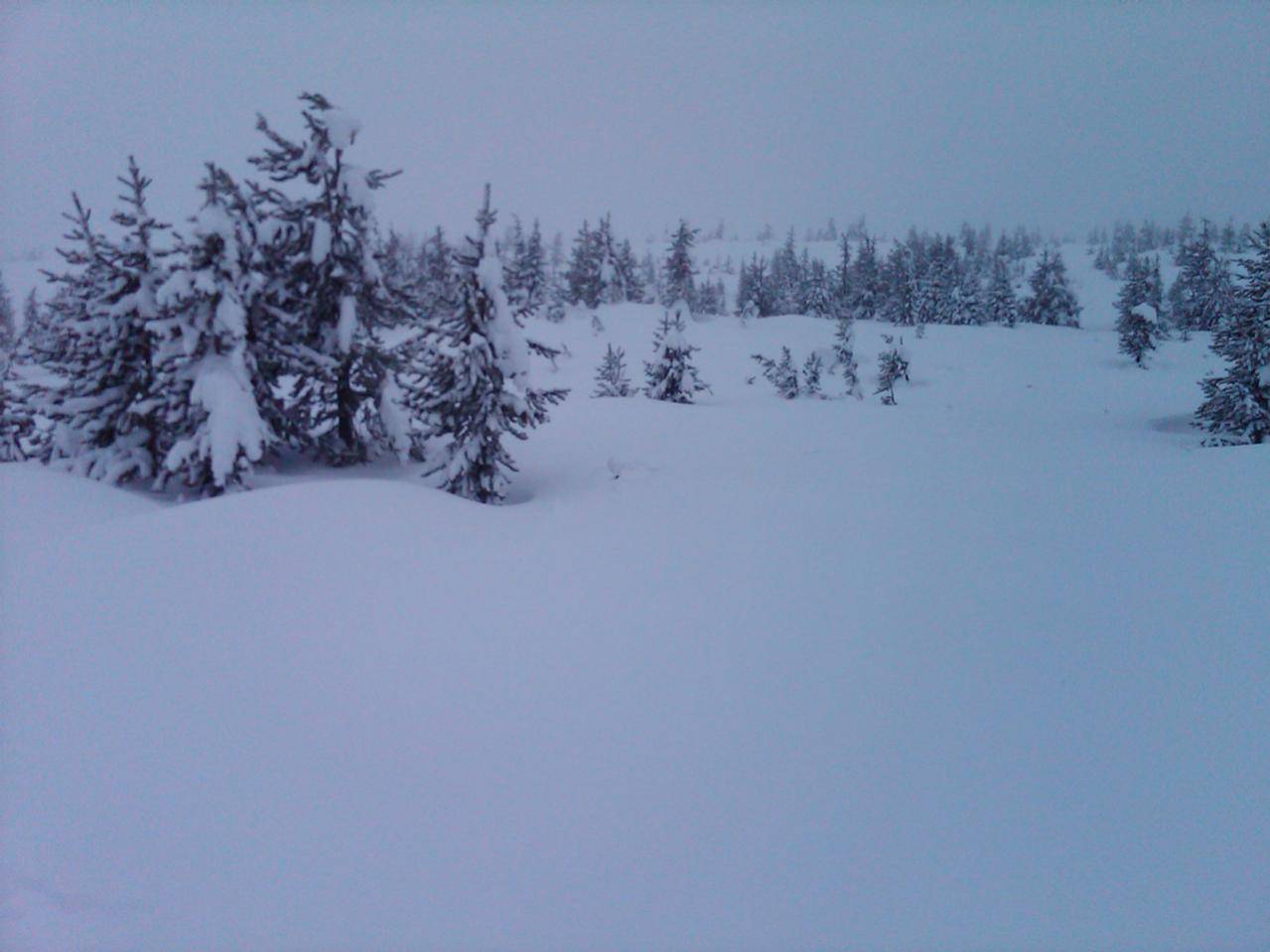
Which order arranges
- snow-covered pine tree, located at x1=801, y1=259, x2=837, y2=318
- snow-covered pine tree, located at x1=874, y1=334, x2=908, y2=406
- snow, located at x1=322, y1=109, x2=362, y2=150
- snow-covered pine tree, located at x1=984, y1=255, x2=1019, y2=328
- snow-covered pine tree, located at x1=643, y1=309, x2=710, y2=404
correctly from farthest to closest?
snow-covered pine tree, located at x1=801, y1=259, x2=837, y2=318
snow-covered pine tree, located at x1=984, y1=255, x2=1019, y2=328
snow-covered pine tree, located at x1=874, y1=334, x2=908, y2=406
snow-covered pine tree, located at x1=643, y1=309, x2=710, y2=404
snow, located at x1=322, y1=109, x2=362, y2=150

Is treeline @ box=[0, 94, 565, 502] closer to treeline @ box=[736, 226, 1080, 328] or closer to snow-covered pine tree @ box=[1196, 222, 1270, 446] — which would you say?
snow-covered pine tree @ box=[1196, 222, 1270, 446]

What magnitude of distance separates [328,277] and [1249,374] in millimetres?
27324

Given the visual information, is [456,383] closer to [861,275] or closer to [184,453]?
[184,453]

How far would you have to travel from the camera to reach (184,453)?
12.7m

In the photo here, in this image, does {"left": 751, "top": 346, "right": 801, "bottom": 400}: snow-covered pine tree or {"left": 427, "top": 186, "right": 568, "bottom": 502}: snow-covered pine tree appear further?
{"left": 751, "top": 346, "right": 801, "bottom": 400}: snow-covered pine tree

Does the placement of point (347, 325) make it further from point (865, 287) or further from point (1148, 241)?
point (1148, 241)

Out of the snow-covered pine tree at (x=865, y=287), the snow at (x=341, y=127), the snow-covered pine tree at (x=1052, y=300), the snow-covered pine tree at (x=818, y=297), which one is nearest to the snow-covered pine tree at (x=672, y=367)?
the snow at (x=341, y=127)

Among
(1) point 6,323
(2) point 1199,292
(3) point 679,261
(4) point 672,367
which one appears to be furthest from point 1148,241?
(1) point 6,323

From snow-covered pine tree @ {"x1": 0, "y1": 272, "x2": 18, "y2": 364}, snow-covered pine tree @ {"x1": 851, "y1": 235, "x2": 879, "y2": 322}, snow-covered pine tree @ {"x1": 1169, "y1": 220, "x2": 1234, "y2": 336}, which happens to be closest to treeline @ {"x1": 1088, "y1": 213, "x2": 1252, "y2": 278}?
snow-covered pine tree @ {"x1": 1169, "y1": 220, "x2": 1234, "y2": 336}

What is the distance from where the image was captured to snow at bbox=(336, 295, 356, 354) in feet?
49.6

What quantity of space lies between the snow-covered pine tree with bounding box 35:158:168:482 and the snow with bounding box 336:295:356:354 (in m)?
3.72

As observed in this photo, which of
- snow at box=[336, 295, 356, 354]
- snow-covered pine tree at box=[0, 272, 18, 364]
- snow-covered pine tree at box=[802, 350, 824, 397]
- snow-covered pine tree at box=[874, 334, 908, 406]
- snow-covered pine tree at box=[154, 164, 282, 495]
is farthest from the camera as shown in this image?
snow-covered pine tree at box=[0, 272, 18, 364]

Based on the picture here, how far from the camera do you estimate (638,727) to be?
4.74 meters

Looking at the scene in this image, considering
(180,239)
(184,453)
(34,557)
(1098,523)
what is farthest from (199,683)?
(180,239)
